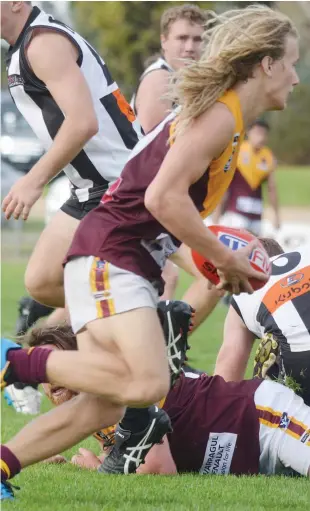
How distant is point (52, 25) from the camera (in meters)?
5.14

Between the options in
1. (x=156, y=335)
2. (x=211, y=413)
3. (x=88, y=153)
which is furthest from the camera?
(x=88, y=153)

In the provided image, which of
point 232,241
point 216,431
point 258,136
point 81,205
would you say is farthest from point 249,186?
point 232,241

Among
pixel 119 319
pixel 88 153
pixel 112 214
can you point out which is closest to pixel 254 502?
pixel 119 319

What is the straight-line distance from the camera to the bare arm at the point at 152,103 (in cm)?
735

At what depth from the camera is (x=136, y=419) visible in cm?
467

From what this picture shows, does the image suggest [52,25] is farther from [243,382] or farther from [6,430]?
[6,430]

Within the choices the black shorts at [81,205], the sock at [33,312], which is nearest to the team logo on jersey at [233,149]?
the black shorts at [81,205]

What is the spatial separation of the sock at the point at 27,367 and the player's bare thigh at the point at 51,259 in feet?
4.31

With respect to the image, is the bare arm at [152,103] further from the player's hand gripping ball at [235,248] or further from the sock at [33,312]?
the player's hand gripping ball at [235,248]

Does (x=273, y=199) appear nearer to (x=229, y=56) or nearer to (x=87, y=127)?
(x=87, y=127)

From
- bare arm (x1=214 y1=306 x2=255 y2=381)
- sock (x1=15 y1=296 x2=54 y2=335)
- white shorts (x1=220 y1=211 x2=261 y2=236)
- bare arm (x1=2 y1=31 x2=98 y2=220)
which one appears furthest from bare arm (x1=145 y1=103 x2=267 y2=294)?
white shorts (x1=220 y1=211 x2=261 y2=236)

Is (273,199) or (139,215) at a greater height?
(139,215)

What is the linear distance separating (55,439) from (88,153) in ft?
5.70

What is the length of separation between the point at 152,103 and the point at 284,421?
10.2 feet
